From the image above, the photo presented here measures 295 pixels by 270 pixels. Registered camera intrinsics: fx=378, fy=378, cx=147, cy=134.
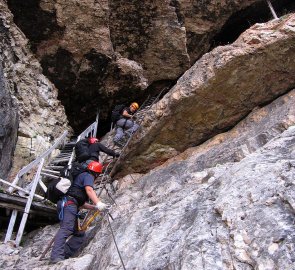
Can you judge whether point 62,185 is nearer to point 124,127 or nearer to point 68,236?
point 68,236

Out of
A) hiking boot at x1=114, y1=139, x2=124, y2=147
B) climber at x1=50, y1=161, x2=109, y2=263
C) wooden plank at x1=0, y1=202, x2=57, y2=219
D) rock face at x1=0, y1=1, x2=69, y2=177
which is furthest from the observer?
hiking boot at x1=114, y1=139, x2=124, y2=147

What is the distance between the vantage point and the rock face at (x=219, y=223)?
3.57 m

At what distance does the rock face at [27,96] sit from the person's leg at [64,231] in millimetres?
4801

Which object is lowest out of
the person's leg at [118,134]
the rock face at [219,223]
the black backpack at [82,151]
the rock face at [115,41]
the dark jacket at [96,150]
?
the rock face at [219,223]

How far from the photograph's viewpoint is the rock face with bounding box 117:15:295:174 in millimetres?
8391

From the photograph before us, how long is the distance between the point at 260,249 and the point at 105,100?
12053 millimetres

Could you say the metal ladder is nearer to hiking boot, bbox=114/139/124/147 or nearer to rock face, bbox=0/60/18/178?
rock face, bbox=0/60/18/178

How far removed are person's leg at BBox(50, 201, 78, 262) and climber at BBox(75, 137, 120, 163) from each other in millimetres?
2395

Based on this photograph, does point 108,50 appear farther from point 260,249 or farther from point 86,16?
point 260,249

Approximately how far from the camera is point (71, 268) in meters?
5.25

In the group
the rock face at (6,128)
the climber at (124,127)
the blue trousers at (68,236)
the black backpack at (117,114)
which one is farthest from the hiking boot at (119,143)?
the blue trousers at (68,236)

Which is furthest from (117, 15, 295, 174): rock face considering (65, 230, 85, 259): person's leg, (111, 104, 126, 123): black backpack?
(65, 230, 85, 259): person's leg

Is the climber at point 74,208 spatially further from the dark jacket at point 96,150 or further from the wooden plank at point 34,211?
the dark jacket at point 96,150

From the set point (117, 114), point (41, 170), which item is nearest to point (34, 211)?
point (41, 170)
